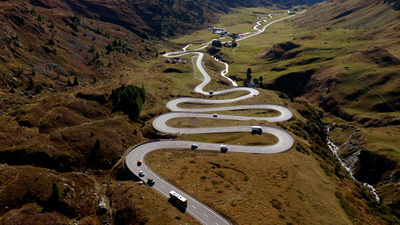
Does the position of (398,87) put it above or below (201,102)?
above

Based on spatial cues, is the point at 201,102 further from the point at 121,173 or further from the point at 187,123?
the point at 121,173

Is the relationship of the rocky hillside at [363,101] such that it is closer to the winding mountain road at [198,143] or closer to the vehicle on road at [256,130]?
the winding mountain road at [198,143]

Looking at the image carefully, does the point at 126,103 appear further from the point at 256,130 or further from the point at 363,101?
the point at 363,101

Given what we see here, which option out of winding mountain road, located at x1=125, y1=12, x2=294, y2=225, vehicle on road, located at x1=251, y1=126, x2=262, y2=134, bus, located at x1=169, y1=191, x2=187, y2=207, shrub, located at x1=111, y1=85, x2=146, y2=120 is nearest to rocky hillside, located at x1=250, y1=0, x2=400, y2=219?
winding mountain road, located at x1=125, y1=12, x2=294, y2=225

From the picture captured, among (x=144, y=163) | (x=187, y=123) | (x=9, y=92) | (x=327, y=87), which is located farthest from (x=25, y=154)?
(x=327, y=87)

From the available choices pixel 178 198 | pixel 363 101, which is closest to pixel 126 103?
pixel 178 198

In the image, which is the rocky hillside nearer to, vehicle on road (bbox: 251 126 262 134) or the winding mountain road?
the winding mountain road

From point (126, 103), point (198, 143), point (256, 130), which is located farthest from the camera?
point (126, 103)

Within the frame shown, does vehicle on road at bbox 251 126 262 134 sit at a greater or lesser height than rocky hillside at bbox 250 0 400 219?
lesser
